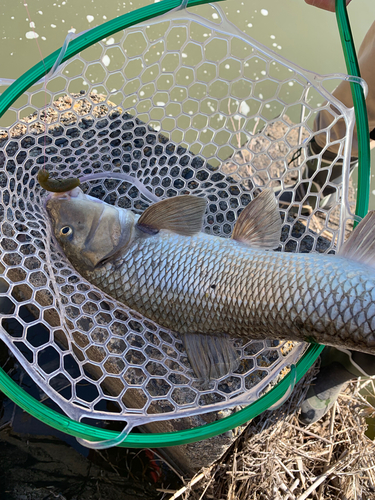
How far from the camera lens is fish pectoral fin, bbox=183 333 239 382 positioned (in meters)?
A: 1.60

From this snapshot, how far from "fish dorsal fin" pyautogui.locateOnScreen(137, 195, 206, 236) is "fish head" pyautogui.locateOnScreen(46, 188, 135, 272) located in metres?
0.11

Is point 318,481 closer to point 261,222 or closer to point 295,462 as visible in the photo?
point 295,462

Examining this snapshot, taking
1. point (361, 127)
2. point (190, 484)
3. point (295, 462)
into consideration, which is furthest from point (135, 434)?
point (361, 127)

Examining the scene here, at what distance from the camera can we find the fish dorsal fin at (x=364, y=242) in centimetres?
136

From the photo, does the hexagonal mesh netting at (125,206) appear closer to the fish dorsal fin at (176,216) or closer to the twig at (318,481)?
the fish dorsal fin at (176,216)

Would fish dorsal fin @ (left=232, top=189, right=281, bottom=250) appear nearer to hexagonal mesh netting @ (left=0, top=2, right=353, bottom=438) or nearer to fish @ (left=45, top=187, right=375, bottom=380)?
fish @ (left=45, top=187, right=375, bottom=380)

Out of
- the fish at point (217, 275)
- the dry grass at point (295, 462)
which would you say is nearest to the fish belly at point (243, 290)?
the fish at point (217, 275)

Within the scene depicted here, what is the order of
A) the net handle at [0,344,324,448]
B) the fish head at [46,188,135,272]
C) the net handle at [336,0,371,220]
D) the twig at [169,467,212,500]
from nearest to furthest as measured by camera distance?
1. the net handle at [0,344,324,448]
2. the net handle at [336,0,371,220]
3. the fish head at [46,188,135,272]
4. the twig at [169,467,212,500]

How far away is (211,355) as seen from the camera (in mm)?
1605

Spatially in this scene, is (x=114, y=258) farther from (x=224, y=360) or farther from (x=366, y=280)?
(x=366, y=280)

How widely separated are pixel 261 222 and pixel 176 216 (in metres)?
0.39

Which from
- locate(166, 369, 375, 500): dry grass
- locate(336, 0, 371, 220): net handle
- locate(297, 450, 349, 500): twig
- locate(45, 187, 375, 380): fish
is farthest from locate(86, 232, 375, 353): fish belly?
locate(297, 450, 349, 500): twig

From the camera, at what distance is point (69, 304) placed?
1709mm

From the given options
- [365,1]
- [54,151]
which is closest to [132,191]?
[54,151]
